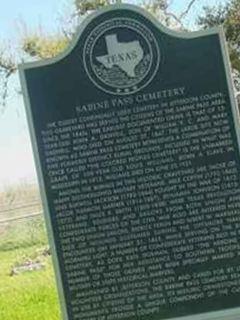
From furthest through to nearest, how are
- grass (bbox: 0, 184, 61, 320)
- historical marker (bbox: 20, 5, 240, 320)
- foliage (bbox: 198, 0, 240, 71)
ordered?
foliage (bbox: 198, 0, 240, 71), grass (bbox: 0, 184, 61, 320), historical marker (bbox: 20, 5, 240, 320)

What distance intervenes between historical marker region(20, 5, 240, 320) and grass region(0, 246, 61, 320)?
3.47 metres

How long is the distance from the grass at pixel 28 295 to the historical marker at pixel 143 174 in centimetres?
347

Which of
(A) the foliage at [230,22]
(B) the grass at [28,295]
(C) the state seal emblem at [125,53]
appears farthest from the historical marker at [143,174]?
(A) the foliage at [230,22]

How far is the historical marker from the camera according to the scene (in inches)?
233

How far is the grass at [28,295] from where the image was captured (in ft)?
32.0

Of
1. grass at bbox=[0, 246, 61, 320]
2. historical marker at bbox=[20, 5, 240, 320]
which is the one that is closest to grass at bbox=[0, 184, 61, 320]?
grass at bbox=[0, 246, 61, 320]

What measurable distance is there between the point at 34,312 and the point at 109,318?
394 centimetres

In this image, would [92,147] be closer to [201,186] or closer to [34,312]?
[201,186]

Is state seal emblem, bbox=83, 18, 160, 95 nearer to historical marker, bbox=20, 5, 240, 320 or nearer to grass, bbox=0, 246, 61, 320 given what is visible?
historical marker, bbox=20, 5, 240, 320

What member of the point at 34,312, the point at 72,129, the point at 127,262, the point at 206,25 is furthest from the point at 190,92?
the point at 206,25

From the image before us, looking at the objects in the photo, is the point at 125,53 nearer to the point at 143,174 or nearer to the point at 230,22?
the point at 143,174

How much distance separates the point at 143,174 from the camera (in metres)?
5.92

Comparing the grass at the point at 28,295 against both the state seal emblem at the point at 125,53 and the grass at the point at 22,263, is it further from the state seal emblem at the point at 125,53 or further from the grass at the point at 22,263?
the state seal emblem at the point at 125,53

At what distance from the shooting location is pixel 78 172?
5.96 metres
